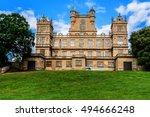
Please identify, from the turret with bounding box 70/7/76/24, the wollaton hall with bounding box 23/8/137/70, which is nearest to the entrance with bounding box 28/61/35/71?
the wollaton hall with bounding box 23/8/137/70

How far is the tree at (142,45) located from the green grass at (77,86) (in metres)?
18.5

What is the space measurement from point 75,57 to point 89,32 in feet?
55.8

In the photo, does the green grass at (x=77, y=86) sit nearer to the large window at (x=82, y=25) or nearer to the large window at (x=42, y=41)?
the large window at (x=42, y=41)

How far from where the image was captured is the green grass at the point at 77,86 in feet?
91.4

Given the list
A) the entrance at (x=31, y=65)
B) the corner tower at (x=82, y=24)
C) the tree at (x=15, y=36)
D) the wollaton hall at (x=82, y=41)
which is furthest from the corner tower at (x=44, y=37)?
the tree at (x=15, y=36)

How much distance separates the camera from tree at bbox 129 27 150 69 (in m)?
59.6

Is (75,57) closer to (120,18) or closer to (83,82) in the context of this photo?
(120,18)

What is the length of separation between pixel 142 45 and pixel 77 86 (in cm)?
3139

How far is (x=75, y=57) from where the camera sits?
7075 centimetres

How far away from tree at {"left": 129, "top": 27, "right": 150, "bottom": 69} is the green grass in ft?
60.6

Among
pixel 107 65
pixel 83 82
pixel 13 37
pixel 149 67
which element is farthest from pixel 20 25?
pixel 83 82

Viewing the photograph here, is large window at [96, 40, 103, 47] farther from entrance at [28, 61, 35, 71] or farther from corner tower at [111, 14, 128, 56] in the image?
entrance at [28, 61, 35, 71]

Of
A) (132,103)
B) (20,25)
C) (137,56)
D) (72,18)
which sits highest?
(72,18)

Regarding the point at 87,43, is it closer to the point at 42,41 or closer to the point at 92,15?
the point at 92,15
